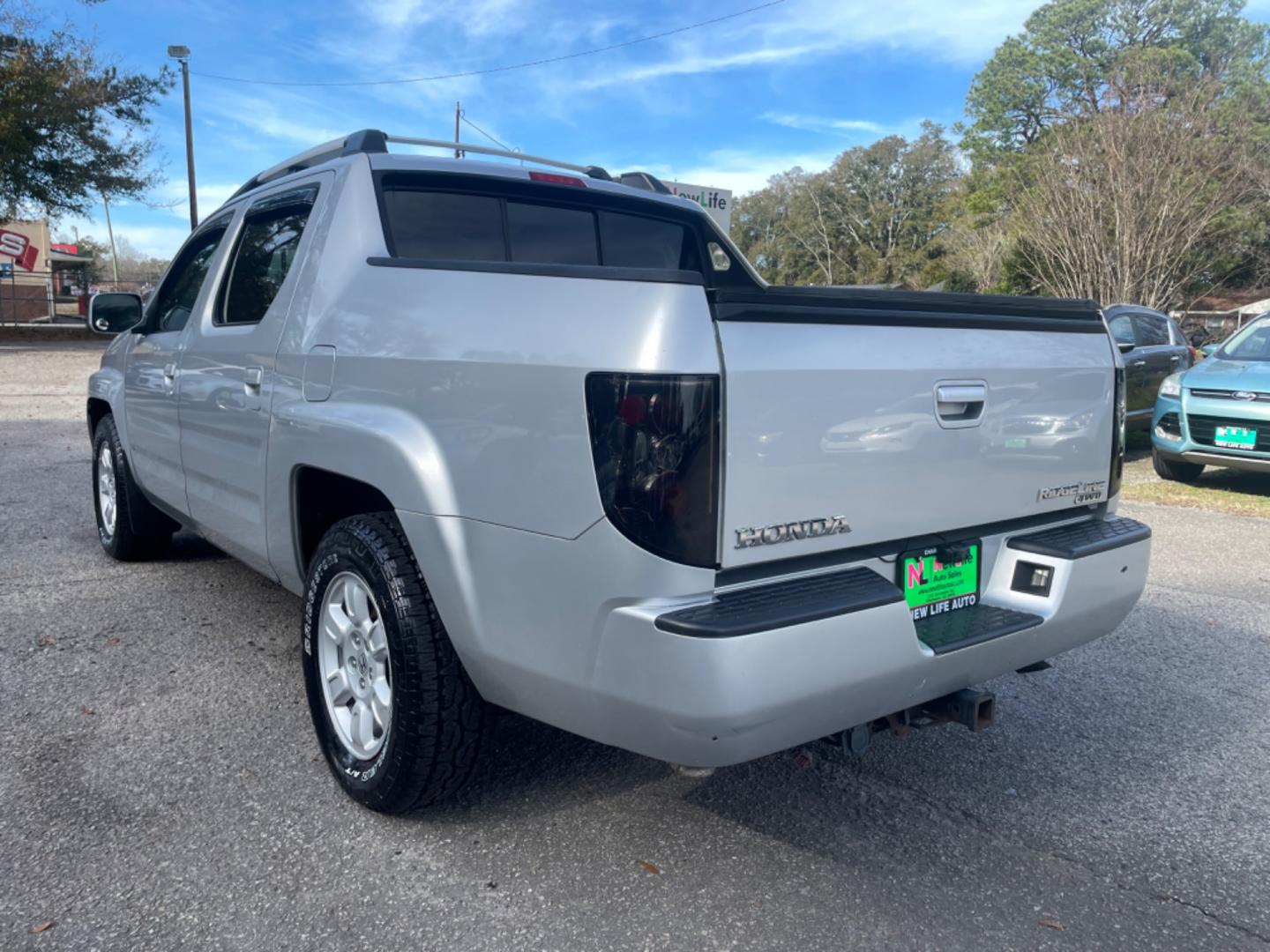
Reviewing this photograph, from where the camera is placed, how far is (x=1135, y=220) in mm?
21016

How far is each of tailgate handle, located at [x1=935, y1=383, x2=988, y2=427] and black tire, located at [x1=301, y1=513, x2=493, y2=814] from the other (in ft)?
4.54

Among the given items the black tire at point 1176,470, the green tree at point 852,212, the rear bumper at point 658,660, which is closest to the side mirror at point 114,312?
the rear bumper at point 658,660

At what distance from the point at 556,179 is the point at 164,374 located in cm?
197

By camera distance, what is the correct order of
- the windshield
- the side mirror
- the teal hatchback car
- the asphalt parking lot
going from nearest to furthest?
the asphalt parking lot
the side mirror
the teal hatchback car
the windshield

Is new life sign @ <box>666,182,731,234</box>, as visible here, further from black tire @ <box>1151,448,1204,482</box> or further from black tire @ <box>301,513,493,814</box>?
black tire @ <box>301,513,493,814</box>

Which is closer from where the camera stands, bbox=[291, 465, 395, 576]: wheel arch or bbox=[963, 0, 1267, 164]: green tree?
bbox=[291, 465, 395, 576]: wheel arch

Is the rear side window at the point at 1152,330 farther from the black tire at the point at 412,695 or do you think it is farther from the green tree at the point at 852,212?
the green tree at the point at 852,212

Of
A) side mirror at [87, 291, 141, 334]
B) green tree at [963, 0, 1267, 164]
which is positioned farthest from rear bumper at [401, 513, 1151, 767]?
green tree at [963, 0, 1267, 164]

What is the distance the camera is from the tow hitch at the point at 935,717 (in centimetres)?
250

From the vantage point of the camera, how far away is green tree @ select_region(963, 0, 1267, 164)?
148 feet

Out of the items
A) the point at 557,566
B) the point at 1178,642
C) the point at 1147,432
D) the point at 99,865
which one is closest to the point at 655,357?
the point at 557,566

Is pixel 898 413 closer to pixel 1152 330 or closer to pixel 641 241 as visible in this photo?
pixel 641 241

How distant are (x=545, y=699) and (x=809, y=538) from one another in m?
0.72

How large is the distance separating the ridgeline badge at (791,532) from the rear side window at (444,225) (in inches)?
58.1
